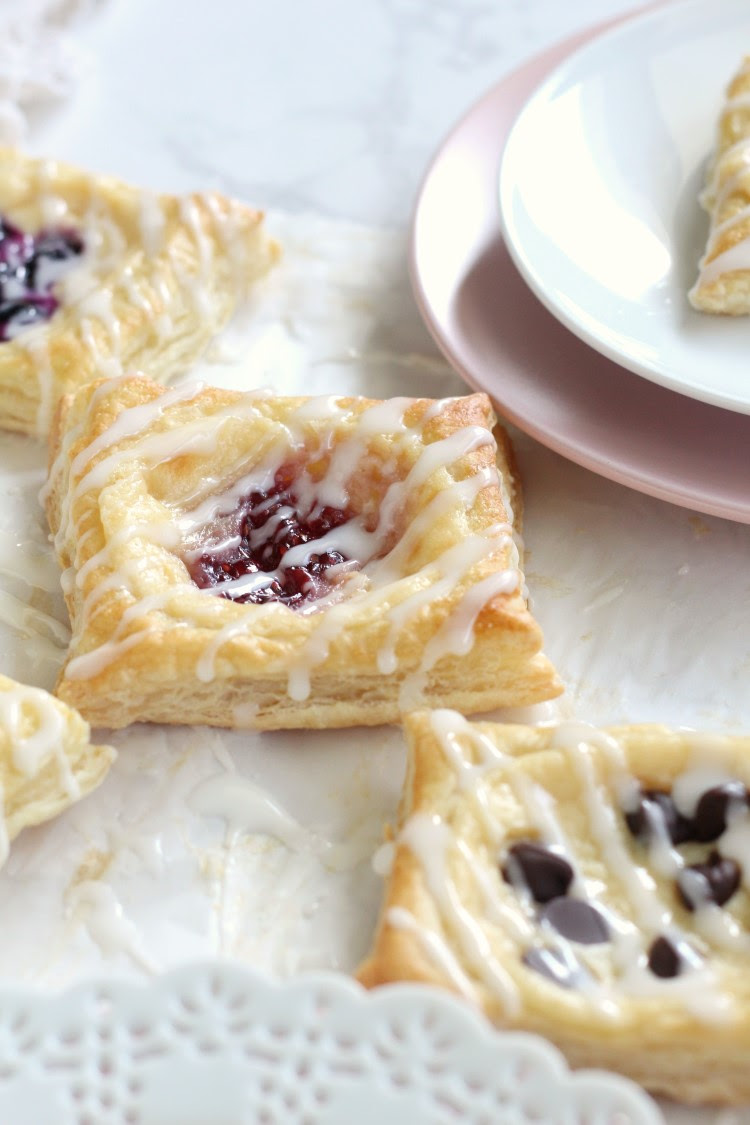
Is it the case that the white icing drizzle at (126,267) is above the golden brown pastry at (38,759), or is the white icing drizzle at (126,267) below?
above

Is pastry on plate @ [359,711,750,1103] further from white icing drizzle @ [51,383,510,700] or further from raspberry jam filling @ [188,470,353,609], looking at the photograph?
raspberry jam filling @ [188,470,353,609]

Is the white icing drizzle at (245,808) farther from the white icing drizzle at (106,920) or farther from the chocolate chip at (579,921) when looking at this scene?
the chocolate chip at (579,921)

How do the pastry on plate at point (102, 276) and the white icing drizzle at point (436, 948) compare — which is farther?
the pastry on plate at point (102, 276)

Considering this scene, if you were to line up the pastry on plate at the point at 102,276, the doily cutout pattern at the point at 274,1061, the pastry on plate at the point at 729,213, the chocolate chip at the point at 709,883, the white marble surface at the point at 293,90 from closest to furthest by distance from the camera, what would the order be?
the doily cutout pattern at the point at 274,1061 → the chocolate chip at the point at 709,883 → the pastry on plate at the point at 729,213 → the pastry on plate at the point at 102,276 → the white marble surface at the point at 293,90

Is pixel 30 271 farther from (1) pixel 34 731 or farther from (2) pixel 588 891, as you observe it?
(2) pixel 588 891

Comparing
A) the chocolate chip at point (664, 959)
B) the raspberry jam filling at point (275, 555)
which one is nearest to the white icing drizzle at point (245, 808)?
the raspberry jam filling at point (275, 555)

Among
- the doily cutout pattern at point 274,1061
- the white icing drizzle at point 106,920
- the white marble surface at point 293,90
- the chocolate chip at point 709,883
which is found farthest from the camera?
the white marble surface at point 293,90

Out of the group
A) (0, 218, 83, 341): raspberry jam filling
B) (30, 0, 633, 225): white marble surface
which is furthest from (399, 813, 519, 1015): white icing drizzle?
(30, 0, 633, 225): white marble surface

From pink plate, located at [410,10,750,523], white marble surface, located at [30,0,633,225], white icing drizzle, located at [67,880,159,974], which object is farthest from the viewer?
white marble surface, located at [30,0,633,225]
